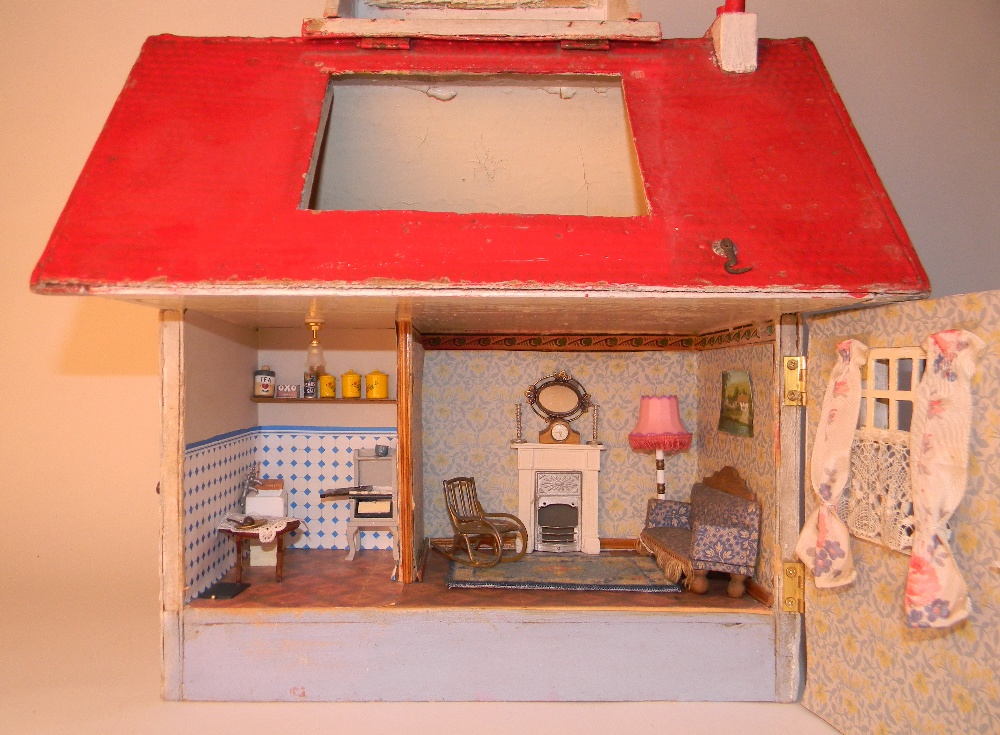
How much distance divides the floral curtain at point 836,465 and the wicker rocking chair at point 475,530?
219 cm

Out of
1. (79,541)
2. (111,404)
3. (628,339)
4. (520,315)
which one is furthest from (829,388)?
(79,541)

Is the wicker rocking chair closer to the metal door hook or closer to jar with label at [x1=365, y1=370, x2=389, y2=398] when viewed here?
jar with label at [x1=365, y1=370, x2=389, y2=398]

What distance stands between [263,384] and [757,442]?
3.93 metres

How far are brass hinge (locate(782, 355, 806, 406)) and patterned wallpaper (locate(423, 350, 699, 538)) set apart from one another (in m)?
1.95

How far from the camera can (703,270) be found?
3.51 meters

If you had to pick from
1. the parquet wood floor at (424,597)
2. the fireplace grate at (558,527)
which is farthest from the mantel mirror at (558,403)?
the parquet wood floor at (424,597)

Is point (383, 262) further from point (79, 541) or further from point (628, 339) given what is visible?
point (79, 541)

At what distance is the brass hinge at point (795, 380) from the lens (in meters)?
4.13

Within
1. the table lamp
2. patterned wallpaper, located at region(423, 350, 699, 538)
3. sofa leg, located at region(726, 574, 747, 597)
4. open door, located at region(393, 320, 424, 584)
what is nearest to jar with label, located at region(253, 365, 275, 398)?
patterned wallpaper, located at region(423, 350, 699, 538)

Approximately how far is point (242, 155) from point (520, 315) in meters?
1.95

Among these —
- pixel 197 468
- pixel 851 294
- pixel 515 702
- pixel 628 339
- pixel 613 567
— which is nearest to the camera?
pixel 851 294

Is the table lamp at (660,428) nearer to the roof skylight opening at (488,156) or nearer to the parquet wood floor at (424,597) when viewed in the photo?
the parquet wood floor at (424,597)

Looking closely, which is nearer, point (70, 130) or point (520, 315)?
point (520, 315)

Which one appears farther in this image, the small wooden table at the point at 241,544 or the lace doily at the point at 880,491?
the small wooden table at the point at 241,544
